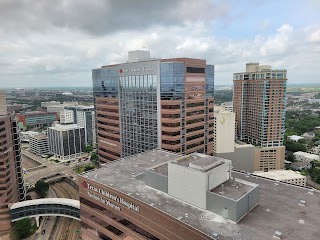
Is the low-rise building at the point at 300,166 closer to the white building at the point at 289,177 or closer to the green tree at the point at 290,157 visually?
the green tree at the point at 290,157

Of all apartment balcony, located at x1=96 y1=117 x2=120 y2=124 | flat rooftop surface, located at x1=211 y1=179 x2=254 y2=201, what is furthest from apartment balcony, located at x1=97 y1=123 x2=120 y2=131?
flat rooftop surface, located at x1=211 y1=179 x2=254 y2=201

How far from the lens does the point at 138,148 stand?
115 m

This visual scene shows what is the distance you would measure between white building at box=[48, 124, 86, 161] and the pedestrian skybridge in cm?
8816

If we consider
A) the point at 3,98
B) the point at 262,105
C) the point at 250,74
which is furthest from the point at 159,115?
the point at 250,74

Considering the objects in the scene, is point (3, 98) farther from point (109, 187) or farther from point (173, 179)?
point (173, 179)

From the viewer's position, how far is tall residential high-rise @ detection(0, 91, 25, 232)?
9962 centimetres

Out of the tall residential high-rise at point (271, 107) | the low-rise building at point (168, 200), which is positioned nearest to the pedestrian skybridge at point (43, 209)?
the low-rise building at point (168, 200)

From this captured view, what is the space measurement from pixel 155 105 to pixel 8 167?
64.8 m

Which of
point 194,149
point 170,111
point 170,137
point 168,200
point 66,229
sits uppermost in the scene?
point 170,111

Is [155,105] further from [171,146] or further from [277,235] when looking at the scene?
[277,235]

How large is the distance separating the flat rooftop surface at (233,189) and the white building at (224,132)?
307ft

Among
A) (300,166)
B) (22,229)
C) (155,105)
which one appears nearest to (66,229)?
(22,229)

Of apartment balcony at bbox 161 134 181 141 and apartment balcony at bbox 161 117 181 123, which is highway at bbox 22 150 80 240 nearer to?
apartment balcony at bbox 161 134 181 141

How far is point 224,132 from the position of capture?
14912 cm
